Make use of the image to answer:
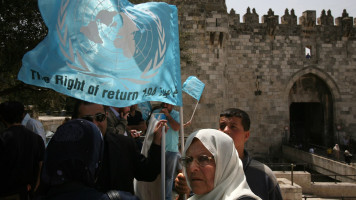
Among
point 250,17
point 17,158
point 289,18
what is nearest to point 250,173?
point 17,158

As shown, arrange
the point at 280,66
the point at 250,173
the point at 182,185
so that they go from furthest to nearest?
the point at 280,66 < the point at 250,173 < the point at 182,185

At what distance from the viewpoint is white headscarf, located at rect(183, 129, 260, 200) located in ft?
6.20

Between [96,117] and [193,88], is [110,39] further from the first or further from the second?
[193,88]

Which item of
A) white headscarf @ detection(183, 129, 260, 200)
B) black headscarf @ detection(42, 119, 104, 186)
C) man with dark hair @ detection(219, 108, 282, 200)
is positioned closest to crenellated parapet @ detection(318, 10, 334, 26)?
man with dark hair @ detection(219, 108, 282, 200)

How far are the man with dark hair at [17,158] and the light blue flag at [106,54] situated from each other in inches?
31.4

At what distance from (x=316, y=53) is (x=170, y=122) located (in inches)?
643

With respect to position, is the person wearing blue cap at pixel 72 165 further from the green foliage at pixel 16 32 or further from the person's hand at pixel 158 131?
the green foliage at pixel 16 32

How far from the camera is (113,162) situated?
8.43 feet

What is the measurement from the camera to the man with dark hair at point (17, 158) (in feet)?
10.2

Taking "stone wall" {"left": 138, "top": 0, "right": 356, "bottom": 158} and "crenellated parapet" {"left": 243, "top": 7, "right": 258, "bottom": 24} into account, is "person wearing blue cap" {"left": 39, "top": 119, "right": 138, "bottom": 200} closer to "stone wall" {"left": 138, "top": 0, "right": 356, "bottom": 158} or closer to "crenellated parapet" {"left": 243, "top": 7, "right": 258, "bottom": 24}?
"stone wall" {"left": 138, "top": 0, "right": 356, "bottom": 158}

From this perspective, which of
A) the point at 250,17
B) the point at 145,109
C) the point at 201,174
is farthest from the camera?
the point at 250,17

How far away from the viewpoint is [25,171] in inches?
127

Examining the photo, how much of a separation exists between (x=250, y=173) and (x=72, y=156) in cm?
159

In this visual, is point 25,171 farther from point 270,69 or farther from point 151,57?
point 270,69
